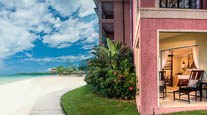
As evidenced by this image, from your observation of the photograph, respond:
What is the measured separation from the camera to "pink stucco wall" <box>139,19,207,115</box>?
4.72 metres

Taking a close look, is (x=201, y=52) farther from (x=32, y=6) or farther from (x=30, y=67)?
(x=32, y=6)

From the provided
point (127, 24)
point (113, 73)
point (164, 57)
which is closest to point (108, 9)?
point (127, 24)

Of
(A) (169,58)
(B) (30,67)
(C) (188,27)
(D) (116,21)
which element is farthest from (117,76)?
(B) (30,67)

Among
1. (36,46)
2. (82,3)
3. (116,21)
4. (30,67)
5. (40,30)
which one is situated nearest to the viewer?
(116,21)

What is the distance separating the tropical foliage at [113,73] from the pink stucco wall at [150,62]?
235 centimetres

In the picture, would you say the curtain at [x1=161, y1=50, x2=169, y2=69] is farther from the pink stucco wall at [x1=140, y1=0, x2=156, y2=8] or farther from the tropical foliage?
the pink stucco wall at [x1=140, y1=0, x2=156, y2=8]

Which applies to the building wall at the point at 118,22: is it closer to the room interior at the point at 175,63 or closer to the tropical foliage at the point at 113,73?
the room interior at the point at 175,63

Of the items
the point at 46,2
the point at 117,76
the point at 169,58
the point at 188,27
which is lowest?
the point at 117,76

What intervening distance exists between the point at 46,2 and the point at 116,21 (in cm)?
6302

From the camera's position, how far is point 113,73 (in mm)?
7766

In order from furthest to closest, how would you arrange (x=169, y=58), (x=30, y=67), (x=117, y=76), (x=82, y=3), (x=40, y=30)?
1. (x=40, y=30)
2. (x=82, y=3)
3. (x=30, y=67)
4. (x=169, y=58)
5. (x=117, y=76)

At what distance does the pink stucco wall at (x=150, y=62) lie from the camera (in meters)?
4.72

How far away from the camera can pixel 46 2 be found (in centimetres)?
6856

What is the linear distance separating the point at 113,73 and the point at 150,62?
125 inches
